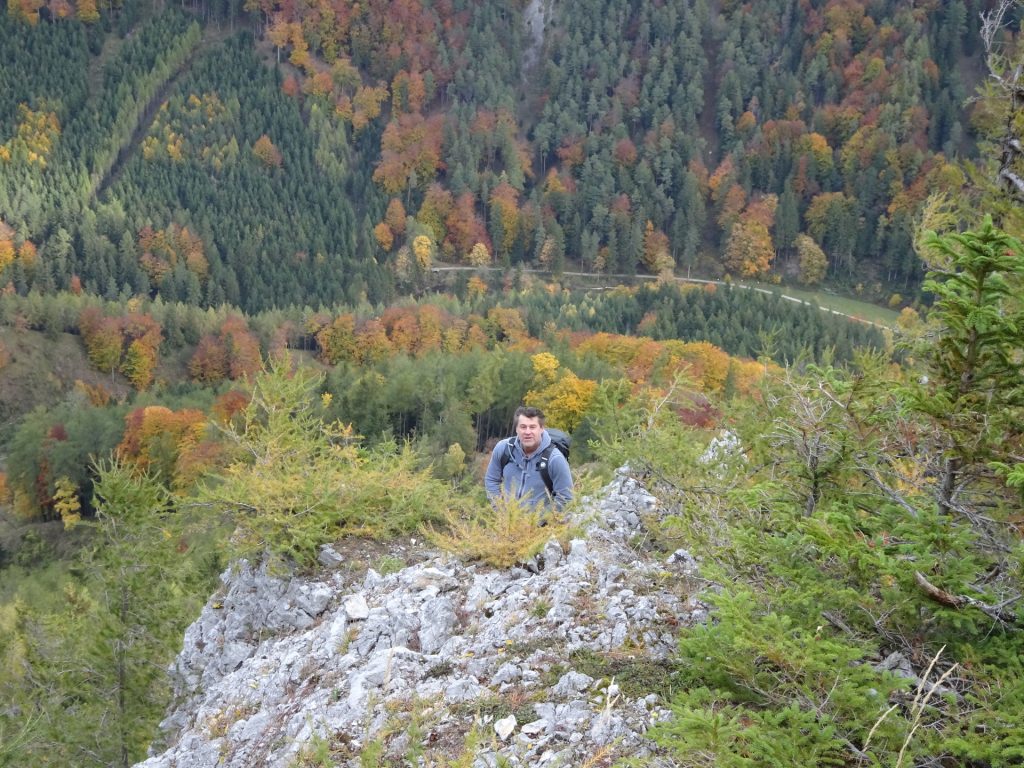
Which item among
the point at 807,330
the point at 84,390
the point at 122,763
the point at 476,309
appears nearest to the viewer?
the point at 122,763

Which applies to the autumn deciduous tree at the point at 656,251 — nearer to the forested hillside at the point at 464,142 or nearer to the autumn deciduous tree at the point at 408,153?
the forested hillside at the point at 464,142

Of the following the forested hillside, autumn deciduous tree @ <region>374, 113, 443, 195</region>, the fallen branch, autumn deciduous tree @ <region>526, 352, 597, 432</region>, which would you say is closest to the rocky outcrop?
the fallen branch

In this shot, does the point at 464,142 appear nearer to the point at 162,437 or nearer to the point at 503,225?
the point at 503,225

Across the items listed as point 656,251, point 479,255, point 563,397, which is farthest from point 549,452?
point 656,251

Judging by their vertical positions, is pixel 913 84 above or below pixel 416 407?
above

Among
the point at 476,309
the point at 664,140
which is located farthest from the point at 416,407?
the point at 664,140

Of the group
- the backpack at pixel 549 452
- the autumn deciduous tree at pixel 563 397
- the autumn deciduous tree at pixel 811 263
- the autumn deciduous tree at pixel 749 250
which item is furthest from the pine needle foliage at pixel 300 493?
the autumn deciduous tree at pixel 749 250

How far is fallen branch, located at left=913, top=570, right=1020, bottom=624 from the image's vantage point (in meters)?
4.78

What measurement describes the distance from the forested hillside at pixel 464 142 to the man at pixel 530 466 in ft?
404

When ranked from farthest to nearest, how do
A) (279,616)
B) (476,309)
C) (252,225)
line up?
(252,225) → (476,309) → (279,616)

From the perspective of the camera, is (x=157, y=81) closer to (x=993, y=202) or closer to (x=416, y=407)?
(x=416, y=407)

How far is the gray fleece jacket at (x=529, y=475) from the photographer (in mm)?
10500

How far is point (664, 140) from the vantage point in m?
163

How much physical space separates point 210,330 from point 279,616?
10772 cm
